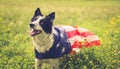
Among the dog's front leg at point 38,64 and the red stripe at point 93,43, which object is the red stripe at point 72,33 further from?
the dog's front leg at point 38,64

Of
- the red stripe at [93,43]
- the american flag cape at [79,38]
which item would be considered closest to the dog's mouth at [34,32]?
the american flag cape at [79,38]

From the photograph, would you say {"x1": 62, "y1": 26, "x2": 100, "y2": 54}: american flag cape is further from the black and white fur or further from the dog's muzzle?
the dog's muzzle

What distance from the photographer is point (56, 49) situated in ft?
26.3

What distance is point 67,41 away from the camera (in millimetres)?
8625

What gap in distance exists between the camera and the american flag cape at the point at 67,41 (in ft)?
26.3

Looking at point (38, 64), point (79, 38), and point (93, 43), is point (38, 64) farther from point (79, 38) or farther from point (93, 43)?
point (93, 43)

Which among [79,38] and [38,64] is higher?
[79,38]

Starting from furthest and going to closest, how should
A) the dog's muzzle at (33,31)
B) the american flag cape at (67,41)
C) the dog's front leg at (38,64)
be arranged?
the dog's front leg at (38,64) → the american flag cape at (67,41) → the dog's muzzle at (33,31)

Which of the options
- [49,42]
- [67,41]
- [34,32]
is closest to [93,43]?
[67,41]

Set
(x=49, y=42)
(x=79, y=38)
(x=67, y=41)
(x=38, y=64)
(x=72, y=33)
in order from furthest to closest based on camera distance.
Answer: (x=79, y=38), (x=72, y=33), (x=67, y=41), (x=38, y=64), (x=49, y=42)

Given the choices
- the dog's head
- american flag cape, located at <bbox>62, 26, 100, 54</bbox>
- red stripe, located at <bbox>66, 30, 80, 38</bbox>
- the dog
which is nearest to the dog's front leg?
the dog

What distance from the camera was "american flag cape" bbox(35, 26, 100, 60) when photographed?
801 cm

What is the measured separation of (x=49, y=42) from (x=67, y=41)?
76 cm

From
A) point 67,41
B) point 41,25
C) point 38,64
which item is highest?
point 41,25
